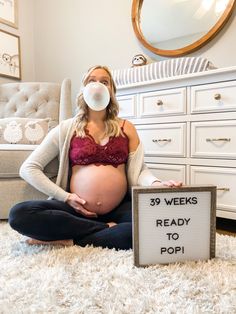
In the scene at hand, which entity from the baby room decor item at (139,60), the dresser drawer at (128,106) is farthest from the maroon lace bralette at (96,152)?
the baby room decor item at (139,60)

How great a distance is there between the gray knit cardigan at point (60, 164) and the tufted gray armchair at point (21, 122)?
0.29 feet

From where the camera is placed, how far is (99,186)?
102cm

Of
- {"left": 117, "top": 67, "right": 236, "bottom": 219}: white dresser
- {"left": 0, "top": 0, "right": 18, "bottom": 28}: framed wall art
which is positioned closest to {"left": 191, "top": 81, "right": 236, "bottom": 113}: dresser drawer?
{"left": 117, "top": 67, "right": 236, "bottom": 219}: white dresser

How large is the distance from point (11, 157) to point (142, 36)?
1.17 m

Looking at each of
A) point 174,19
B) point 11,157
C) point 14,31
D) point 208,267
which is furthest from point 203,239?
point 14,31

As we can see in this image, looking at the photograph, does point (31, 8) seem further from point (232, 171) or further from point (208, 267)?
point (208, 267)

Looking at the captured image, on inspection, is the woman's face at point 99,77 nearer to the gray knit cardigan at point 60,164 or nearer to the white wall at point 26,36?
the gray knit cardigan at point 60,164

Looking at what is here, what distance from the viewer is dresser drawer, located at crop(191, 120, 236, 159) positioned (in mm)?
1199

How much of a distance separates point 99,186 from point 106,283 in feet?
1.20

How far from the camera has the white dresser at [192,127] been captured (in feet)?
3.97

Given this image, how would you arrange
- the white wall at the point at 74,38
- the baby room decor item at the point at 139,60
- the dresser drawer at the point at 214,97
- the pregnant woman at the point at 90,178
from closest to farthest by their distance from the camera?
the pregnant woman at the point at 90,178 < the dresser drawer at the point at 214,97 < the baby room decor item at the point at 139,60 < the white wall at the point at 74,38

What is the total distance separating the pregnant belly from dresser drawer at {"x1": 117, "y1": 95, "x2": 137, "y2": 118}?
1.75 ft

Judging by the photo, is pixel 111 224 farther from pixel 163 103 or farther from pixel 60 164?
pixel 163 103

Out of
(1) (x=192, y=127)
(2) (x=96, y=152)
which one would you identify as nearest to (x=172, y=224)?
(2) (x=96, y=152)
